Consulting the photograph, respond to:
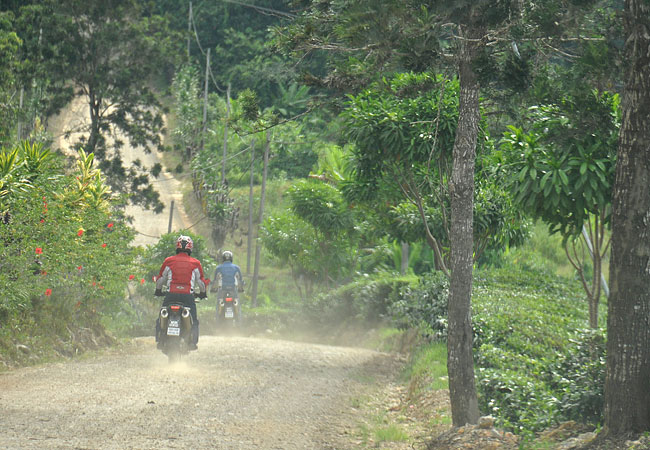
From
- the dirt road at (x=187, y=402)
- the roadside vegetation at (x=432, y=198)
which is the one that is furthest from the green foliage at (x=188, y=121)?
the dirt road at (x=187, y=402)

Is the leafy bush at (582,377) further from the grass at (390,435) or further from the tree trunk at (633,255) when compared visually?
the grass at (390,435)

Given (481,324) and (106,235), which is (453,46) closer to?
(481,324)

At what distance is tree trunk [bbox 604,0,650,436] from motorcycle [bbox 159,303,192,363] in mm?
7335

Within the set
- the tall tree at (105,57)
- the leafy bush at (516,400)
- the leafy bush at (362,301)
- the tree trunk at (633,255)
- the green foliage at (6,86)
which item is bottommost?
the leafy bush at (362,301)

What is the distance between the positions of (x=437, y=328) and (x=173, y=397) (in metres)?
6.55

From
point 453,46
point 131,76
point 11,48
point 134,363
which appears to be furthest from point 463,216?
point 131,76

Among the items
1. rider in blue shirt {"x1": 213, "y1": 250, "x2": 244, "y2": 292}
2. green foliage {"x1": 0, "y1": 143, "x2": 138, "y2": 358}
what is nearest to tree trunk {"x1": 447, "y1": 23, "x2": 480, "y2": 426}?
green foliage {"x1": 0, "y1": 143, "x2": 138, "y2": 358}

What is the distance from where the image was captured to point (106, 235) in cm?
1538

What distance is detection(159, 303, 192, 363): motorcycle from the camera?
39.8 feet

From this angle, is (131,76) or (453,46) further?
(131,76)

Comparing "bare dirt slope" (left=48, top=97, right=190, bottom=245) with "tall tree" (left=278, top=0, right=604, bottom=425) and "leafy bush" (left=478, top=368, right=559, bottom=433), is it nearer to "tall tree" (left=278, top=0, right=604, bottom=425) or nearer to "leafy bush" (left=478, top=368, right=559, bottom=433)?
"leafy bush" (left=478, top=368, right=559, bottom=433)

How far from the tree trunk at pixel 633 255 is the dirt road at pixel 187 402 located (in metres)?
3.15

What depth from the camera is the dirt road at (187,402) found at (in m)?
7.54

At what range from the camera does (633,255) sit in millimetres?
6438
